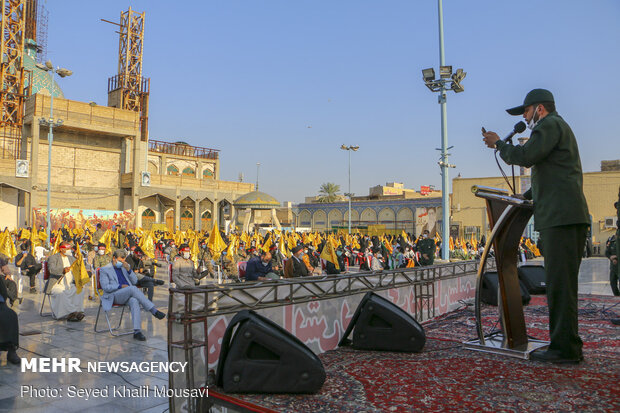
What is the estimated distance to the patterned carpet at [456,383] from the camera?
2984 millimetres

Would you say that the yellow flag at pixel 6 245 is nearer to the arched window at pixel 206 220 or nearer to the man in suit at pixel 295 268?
the man in suit at pixel 295 268

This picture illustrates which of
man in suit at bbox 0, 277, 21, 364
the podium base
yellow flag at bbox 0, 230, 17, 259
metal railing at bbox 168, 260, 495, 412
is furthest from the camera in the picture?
yellow flag at bbox 0, 230, 17, 259

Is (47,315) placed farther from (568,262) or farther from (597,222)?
(597,222)

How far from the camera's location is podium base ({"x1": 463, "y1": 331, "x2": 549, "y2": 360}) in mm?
4070

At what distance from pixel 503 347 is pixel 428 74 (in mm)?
13742

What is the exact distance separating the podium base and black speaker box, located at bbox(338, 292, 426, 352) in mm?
547

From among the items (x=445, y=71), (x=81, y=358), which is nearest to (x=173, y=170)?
(x=445, y=71)

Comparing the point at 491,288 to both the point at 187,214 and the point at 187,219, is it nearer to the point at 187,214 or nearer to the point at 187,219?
the point at 187,219

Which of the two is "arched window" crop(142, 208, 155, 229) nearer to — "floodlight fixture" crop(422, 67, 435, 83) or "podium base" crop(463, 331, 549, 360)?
"floodlight fixture" crop(422, 67, 435, 83)

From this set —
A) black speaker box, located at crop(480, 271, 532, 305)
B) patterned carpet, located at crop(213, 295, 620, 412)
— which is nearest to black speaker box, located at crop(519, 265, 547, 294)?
black speaker box, located at crop(480, 271, 532, 305)

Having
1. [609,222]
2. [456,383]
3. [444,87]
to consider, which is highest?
[444,87]

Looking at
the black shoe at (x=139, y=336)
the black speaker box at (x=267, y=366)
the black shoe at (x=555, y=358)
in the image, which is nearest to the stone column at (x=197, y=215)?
the black shoe at (x=139, y=336)

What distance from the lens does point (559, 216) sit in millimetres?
3691

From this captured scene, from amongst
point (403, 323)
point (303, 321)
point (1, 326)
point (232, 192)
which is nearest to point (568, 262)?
point (403, 323)
